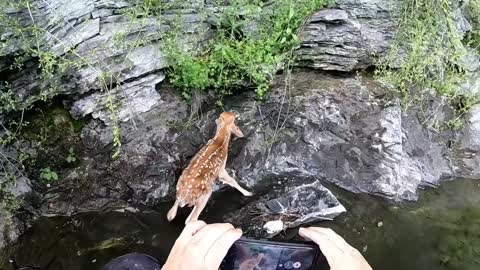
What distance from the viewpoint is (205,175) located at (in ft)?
18.5

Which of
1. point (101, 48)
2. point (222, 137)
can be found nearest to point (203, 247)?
point (222, 137)

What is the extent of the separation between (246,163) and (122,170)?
1.46 metres

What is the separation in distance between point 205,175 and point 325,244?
3114 millimetres

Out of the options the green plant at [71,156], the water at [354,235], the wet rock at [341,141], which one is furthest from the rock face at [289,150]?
the water at [354,235]

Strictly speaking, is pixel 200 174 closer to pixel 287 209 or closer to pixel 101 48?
pixel 287 209

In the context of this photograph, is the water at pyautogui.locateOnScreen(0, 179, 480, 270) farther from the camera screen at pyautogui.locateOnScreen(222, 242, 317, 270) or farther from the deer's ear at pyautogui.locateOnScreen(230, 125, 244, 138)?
the camera screen at pyautogui.locateOnScreen(222, 242, 317, 270)

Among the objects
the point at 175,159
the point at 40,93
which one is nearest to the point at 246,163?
the point at 175,159

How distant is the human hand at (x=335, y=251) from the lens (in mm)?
2512

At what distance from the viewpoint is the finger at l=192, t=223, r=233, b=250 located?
2.52m

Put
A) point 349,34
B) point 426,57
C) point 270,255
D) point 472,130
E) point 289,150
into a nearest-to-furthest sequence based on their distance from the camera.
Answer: point 270,255
point 289,150
point 426,57
point 349,34
point 472,130

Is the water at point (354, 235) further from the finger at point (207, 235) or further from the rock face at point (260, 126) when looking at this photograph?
the finger at point (207, 235)

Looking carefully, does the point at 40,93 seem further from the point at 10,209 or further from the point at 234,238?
the point at 234,238

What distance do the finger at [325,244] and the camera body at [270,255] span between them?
0.15 meters

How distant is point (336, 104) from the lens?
702 cm
